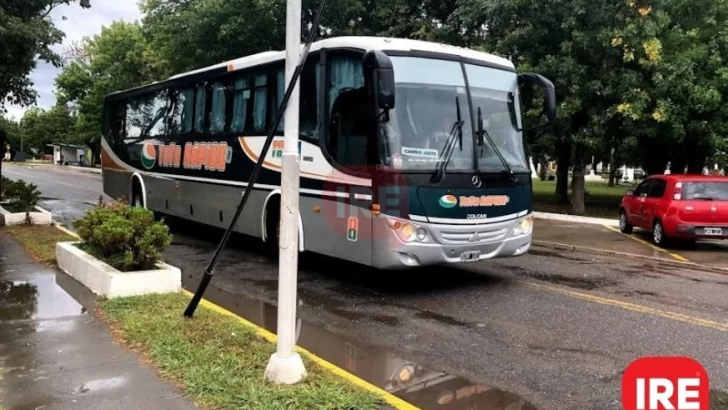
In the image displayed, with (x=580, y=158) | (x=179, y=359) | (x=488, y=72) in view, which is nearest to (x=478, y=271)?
(x=488, y=72)

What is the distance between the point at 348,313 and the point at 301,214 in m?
2.20

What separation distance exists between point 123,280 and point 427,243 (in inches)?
141

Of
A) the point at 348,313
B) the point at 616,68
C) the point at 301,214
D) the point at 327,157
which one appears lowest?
the point at 348,313

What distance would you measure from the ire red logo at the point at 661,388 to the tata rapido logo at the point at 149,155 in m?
12.5

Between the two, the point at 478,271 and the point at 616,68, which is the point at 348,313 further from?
the point at 616,68

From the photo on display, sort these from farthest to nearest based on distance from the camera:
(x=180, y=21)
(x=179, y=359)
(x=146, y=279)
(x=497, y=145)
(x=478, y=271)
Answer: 1. (x=180, y=21)
2. (x=478, y=271)
3. (x=497, y=145)
4. (x=146, y=279)
5. (x=179, y=359)

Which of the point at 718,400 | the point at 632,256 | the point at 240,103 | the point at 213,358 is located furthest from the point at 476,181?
the point at 632,256

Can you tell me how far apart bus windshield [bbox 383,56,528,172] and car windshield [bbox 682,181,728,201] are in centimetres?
672

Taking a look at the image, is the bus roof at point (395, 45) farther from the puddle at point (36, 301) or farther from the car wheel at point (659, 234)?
the car wheel at point (659, 234)

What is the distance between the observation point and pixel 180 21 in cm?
2358

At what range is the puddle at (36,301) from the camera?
6.62m

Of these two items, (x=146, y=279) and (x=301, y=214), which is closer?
(x=146, y=279)

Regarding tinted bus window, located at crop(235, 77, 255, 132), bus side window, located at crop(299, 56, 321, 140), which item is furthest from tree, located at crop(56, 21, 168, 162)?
bus side window, located at crop(299, 56, 321, 140)

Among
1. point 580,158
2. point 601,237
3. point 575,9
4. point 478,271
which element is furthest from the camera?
point 580,158
